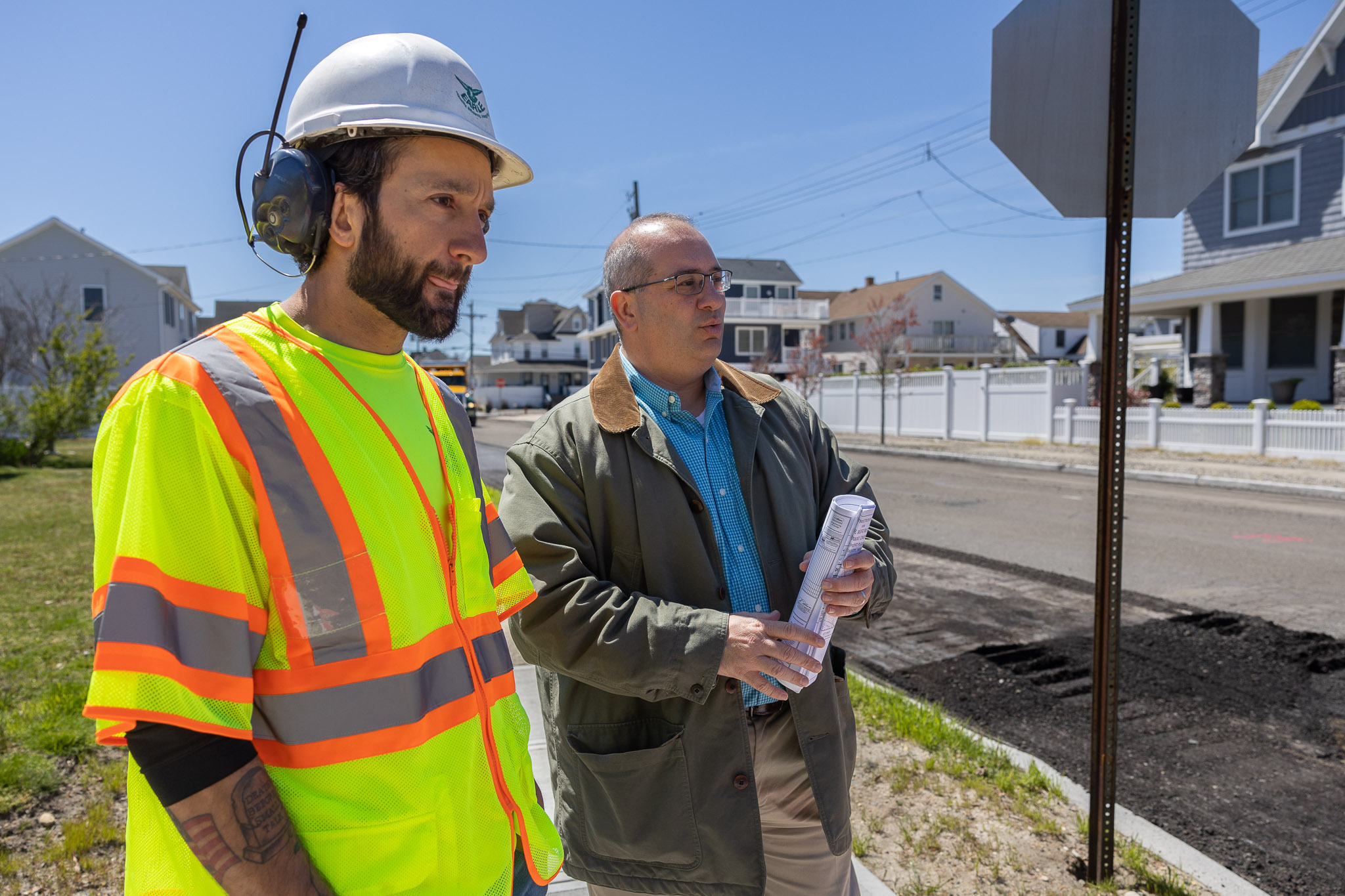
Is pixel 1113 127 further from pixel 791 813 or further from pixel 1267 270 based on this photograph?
pixel 1267 270

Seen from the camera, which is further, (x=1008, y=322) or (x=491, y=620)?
(x=1008, y=322)

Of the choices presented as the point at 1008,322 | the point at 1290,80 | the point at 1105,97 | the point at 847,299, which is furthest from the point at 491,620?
the point at 1008,322

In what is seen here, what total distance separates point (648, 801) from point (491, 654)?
0.65 metres

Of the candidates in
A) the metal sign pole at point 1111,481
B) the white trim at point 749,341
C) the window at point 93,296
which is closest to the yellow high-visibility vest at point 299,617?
the metal sign pole at point 1111,481

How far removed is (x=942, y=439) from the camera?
25.5 m

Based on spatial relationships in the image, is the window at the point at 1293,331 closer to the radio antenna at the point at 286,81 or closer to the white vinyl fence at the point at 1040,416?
the white vinyl fence at the point at 1040,416

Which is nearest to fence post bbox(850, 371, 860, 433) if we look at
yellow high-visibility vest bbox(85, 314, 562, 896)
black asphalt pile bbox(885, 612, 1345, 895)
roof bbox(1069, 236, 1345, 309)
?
roof bbox(1069, 236, 1345, 309)

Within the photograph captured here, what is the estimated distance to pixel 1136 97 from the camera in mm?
2832

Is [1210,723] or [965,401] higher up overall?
[965,401]

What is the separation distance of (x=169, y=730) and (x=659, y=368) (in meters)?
1.61

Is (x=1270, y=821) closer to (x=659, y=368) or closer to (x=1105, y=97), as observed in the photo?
Answer: (x=1105, y=97)

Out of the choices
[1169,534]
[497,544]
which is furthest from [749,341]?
[497,544]

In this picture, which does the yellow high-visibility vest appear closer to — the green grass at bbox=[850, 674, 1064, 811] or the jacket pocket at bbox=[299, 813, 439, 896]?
the jacket pocket at bbox=[299, 813, 439, 896]

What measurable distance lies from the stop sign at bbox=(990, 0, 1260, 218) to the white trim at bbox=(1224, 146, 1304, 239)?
22.1m
